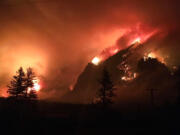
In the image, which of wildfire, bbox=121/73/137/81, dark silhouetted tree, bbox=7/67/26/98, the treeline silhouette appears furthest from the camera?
wildfire, bbox=121/73/137/81

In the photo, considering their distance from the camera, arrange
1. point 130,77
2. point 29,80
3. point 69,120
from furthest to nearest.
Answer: point 130,77, point 29,80, point 69,120

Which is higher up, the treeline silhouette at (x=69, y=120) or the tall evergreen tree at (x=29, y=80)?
the tall evergreen tree at (x=29, y=80)

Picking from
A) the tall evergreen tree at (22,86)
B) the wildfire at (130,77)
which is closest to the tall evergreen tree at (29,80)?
the tall evergreen tree at (22,86)

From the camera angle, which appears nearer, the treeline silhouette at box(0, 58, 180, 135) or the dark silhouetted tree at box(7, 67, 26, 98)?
the treeline silhouette at box(0, 58, 180, 135)

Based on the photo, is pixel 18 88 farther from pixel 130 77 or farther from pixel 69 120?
pixel 130 77

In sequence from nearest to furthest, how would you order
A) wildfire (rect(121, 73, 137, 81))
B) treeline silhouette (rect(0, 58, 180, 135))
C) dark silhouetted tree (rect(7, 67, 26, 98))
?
treeline silhouette (rect(0, 58, 180, 135)), dark silhouetted tree (rect(7, 67, 26, 98)), wildfire (rect(121, 73, 137, 81))

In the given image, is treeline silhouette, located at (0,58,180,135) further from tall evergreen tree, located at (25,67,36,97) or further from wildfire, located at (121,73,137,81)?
wildfire, located at (121,73,137,81)

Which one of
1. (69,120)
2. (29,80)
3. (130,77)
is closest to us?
(69,120)

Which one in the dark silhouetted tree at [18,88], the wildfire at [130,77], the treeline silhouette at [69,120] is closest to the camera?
the treeline silhouette at [69,120]

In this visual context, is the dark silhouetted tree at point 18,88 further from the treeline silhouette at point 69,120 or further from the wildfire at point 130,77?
the wildfire at point 130,77

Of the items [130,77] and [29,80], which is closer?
[29,80]

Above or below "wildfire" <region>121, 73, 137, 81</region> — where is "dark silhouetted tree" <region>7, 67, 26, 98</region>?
below

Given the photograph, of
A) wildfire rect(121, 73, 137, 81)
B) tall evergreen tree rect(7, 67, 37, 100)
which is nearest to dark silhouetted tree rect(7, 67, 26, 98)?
tall evergreen tree rect(7, 67, 37, 100)

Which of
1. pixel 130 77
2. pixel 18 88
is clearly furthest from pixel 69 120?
pixel 130 77
